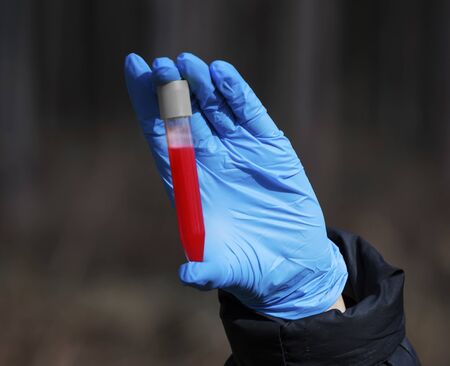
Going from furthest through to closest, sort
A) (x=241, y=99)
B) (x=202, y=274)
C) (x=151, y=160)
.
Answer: (x=151, y=160) → (x=241, y=99) → (x=202, y=274)

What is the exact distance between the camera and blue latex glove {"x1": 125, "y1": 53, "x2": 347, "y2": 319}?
74 cm

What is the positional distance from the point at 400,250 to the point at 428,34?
0.60m

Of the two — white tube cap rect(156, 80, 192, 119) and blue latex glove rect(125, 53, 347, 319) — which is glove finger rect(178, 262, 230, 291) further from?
white tube cap rect(156, 80, 192, 119)

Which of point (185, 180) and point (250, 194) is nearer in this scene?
point (185, 180)

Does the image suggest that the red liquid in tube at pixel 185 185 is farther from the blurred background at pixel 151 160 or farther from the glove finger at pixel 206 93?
the blurred background at pixel 151 160

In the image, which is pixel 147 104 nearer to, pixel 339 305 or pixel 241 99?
pixel 241 99

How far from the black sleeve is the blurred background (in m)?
1.01

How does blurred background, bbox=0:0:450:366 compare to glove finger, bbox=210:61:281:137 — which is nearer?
glove finger, bbox=210:61:281:137

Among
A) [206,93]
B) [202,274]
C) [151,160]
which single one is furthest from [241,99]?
[151,160]

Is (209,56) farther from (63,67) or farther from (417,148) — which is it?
(417,148)

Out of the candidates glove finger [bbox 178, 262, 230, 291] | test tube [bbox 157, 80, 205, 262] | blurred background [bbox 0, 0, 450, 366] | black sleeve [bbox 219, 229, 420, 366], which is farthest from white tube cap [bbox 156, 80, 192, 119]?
blurred background [bbox 0, 0, 450, 366]

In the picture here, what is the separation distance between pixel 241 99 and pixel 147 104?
11 centimetres

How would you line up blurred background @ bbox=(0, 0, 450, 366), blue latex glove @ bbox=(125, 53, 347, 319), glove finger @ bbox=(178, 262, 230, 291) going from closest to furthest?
1. glove finger @ bbox=(178, 262, 230, 291)
2. blue latex glove @ bbox=(125, 53, 347, 319)
3. blurred background @ bbox=(0, 0, 450, 366)

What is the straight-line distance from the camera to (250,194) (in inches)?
31.1
